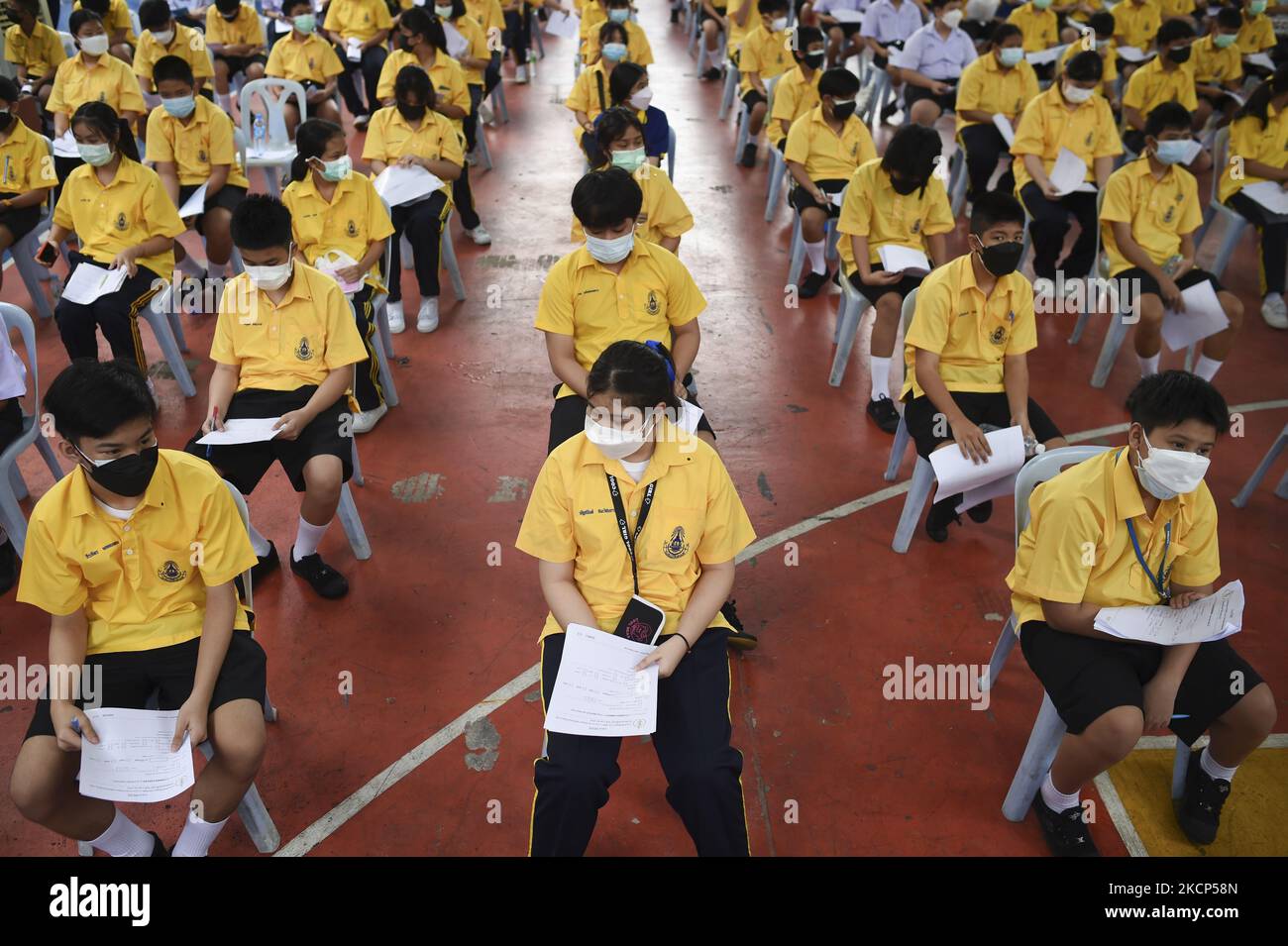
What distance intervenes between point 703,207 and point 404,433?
12.2 feet

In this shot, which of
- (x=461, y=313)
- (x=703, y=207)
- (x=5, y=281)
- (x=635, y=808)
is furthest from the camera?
(x=703, y=207)

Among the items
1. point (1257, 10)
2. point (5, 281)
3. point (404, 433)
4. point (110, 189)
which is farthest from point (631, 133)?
point (1257, 10)

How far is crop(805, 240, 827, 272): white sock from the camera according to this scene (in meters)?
6.05

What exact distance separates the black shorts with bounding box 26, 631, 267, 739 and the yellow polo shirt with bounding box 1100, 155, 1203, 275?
452 cm

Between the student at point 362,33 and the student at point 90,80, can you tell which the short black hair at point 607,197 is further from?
the student at point 362,33

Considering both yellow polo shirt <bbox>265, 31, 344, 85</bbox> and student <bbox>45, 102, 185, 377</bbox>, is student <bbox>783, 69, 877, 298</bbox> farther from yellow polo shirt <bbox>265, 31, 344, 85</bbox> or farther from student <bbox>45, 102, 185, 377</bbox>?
yellow polo shirt <bbox>265, 31, 344, 85</bbox>

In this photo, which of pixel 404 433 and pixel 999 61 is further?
pixel 999 61

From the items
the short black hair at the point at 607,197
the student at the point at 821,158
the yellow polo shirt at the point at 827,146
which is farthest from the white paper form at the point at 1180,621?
the yellow polo shirt at the point at 827,146

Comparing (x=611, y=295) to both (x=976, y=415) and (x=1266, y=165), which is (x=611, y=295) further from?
(x=1266, y=165)

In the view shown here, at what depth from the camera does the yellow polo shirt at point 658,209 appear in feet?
15.3

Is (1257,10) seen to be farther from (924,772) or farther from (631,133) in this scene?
(924,772)

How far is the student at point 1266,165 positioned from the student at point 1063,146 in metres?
0.67

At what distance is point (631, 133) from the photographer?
4488 millimetres
